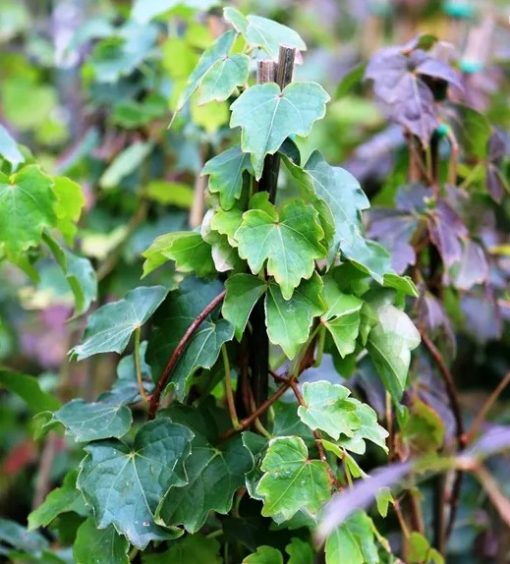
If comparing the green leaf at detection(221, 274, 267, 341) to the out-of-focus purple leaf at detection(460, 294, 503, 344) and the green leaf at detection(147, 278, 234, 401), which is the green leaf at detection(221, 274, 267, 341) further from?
the out-of-focus purple leaf at detection(460, 294, 503, 344)

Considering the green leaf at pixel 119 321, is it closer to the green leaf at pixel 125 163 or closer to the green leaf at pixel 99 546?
the green leaf at pixel 99 546

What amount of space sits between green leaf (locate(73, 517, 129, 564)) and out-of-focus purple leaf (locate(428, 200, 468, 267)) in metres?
0.52

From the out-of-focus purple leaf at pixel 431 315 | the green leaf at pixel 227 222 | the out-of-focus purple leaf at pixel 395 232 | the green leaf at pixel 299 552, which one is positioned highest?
the green leaf at pixel 227 222

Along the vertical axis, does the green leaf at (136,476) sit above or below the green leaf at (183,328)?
below

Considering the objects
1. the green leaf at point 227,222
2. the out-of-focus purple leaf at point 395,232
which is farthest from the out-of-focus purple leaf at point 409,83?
the green leaf at point 227,222

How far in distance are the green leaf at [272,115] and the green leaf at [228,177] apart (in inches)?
1.6

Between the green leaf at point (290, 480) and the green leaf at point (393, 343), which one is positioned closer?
the green leaf at point (290, 480)

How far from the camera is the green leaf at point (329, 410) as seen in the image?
0.75 metres

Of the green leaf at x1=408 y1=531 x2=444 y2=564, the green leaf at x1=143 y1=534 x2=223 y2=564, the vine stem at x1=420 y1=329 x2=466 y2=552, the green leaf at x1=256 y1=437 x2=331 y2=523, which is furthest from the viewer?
the vine stem at x1=420 y1=329 x2=466 y2=552

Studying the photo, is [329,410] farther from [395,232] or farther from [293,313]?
[395,232]

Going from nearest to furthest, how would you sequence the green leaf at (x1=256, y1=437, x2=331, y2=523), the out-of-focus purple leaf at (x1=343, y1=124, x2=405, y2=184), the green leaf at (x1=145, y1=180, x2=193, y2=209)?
the green leaf at (x1=256, y1=437, x2=331, y2=523) < the green leaf at (x1=145, y1=180, x2=193, y2=209) < the out-of-focus purple leaf at (x1=343, y1=124, x2=405, y2=184)

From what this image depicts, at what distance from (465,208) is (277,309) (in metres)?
0.45

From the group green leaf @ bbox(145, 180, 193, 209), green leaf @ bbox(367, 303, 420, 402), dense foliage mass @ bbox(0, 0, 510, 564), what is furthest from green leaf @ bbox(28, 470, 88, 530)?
green leaf @ bbox(145, 180, 193, 209)

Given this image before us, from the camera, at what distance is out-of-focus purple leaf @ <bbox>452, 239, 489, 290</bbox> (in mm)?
1104
